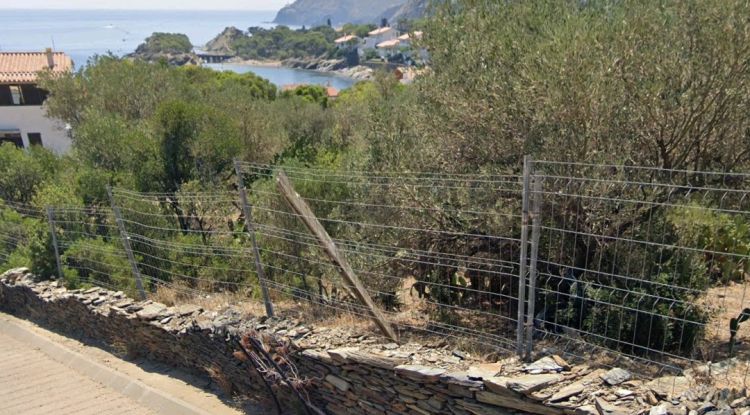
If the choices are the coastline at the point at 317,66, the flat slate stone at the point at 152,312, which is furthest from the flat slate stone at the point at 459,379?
the coastline at the point at 317,66

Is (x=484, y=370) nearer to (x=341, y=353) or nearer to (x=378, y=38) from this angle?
(x=341, y=353)

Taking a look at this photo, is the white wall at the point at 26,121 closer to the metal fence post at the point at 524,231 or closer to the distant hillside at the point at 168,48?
the metal fence post at the point at 524,231

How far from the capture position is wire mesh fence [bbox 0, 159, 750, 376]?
505cm

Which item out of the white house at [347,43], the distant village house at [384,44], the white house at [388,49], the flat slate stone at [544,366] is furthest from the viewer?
the white house at [347,43]

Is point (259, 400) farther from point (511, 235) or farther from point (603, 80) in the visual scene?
point (603, 80)

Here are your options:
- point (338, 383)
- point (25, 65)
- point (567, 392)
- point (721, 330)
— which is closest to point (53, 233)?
point (338, 383)

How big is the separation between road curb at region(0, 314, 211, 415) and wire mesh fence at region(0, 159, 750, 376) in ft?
3.86

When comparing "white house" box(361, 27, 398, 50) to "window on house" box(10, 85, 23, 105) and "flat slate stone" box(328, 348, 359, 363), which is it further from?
"flat slate stone" box(328, 348, 359, 363)

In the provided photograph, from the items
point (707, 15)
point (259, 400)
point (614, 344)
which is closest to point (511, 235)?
point (614, 344)

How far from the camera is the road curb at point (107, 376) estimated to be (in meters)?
6.72

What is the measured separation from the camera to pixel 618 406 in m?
4.06

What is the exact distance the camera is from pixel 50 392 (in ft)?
24.3

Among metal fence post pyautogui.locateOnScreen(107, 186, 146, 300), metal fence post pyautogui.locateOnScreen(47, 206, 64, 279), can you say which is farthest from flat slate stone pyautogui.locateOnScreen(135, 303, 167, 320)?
metal fence post pyautogui.locateOnScreen(47, 206, 64, 279)

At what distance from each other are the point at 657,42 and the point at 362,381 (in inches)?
165
